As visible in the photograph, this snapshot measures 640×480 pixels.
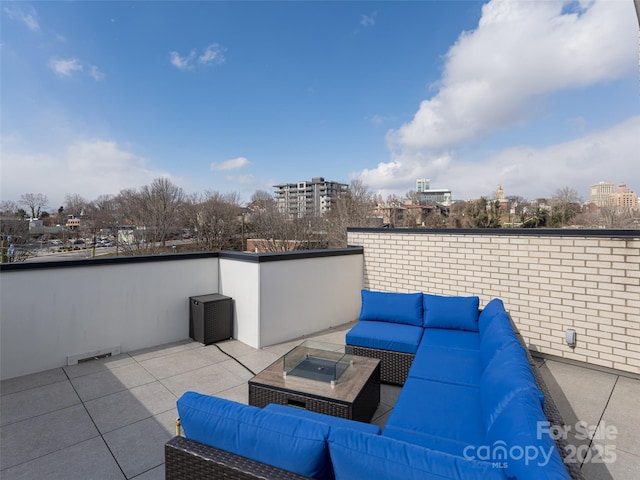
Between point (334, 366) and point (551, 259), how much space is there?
11.7ft

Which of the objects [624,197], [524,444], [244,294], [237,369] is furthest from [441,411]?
[624,197]

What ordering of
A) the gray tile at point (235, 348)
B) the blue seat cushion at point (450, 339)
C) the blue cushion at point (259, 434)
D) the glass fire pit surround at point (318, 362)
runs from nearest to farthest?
1. the blue cushion at point (259, 434)
2. the glass fire pit surround at point (318, 362)
3. the blue seat cushion at point (450, 339)
4. the gray tile at point (235, 348)

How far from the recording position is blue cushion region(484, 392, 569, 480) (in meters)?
1.04

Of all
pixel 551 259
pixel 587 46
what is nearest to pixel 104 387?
pixel 551 259

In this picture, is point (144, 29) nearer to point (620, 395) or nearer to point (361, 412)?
point (361, 412)

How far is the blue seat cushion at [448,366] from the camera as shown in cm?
280

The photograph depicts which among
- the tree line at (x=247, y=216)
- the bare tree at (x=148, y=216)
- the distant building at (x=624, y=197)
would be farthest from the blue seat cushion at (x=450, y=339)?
the bare tree at (x=148, y=216)

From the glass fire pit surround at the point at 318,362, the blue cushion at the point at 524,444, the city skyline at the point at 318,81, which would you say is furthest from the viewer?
the city skyline at the point at 318,81

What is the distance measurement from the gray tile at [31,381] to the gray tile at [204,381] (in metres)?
1.31

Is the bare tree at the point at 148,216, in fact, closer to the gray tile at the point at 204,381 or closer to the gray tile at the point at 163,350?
the gray tile at the point at 163,350

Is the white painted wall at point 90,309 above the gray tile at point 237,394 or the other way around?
above

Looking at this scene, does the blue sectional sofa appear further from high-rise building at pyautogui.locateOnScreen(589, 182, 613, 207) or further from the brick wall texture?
high-rise building at pyautogui.locateOnScreen(589, 182, 613, 207)

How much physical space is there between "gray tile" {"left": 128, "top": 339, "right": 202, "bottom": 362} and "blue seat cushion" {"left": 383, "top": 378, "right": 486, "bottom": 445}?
3.48 metres

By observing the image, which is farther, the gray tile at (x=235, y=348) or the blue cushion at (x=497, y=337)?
the gray tile at (x=235, y=348)
